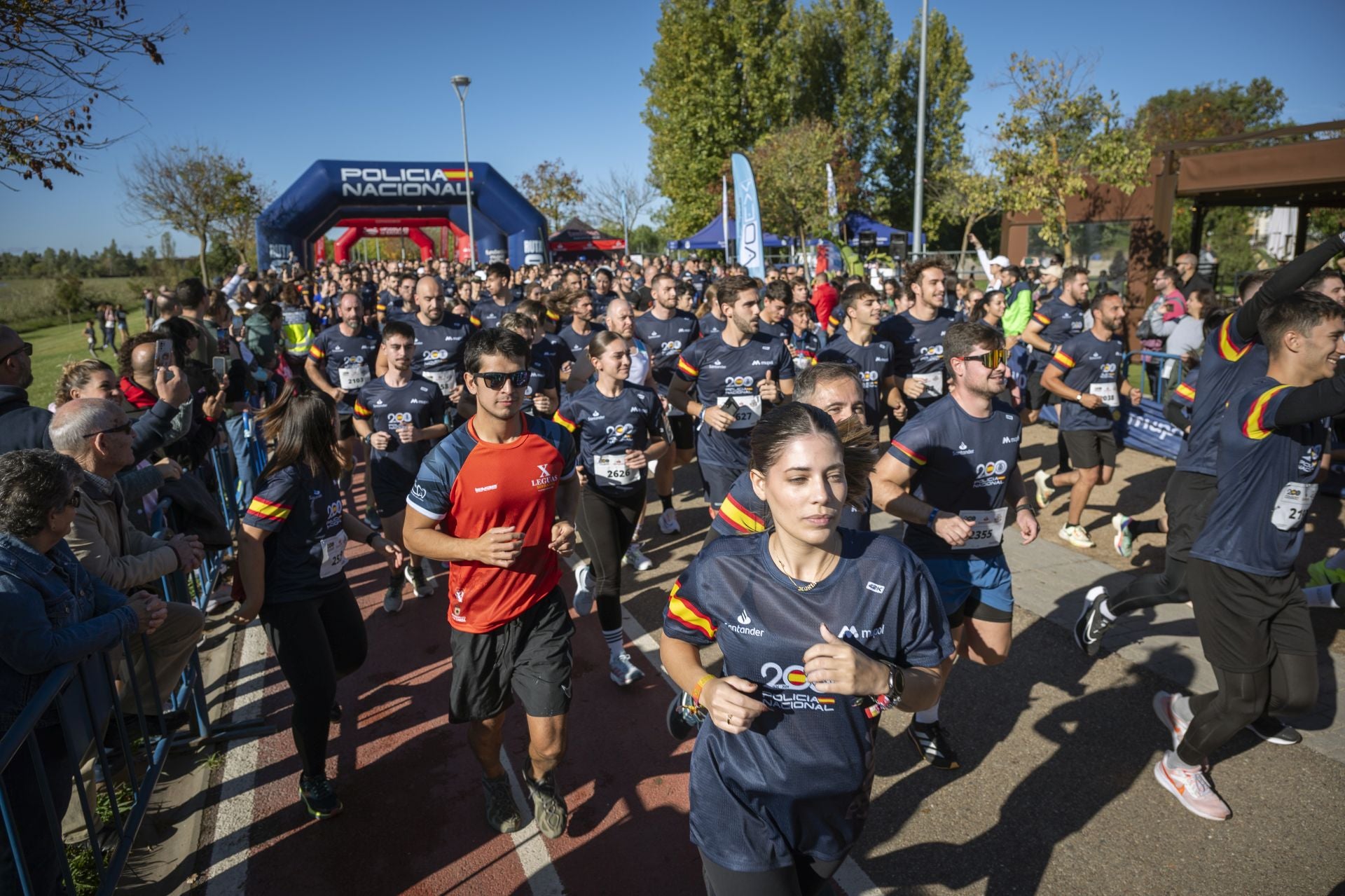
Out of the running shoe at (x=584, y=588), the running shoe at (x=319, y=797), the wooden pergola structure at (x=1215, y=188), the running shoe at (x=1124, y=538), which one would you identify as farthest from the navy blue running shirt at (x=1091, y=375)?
the wooden pergola structure at (x=1215, y=188)

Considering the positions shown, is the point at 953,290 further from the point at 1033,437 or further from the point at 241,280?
the point at 241,280

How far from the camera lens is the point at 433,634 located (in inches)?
229

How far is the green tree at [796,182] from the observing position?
26.5 meters

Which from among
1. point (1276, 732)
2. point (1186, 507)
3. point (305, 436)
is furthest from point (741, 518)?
point (1276, 732)

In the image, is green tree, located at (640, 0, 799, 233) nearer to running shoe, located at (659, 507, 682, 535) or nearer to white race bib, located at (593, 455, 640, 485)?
running shoe, located at (659, 507, 682, 535)

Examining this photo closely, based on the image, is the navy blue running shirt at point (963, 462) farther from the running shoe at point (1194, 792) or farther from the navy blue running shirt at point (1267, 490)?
the running shoe at point (1194, 792)

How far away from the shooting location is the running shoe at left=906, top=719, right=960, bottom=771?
4031 millimetres

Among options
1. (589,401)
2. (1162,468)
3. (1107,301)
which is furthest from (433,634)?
(1162,468)

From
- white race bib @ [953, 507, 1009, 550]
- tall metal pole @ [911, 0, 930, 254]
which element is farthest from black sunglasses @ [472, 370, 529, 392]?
tall metal pole @ [911, 0, 930, 254]

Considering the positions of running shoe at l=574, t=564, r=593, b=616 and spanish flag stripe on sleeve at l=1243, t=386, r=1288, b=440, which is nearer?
spanish flag stripe on sleeve at l=1243, t=386, r=1288, b=440

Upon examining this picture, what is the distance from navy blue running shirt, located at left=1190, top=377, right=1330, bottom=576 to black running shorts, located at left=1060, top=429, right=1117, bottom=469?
3.63 meters

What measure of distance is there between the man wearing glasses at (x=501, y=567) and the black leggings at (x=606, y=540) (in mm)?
1320

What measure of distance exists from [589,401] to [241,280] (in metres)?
13.3

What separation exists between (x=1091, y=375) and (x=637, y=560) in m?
4.40
